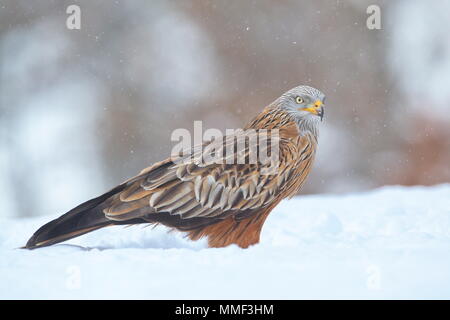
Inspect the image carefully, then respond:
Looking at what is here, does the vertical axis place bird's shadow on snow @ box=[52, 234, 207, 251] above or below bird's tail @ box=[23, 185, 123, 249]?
below

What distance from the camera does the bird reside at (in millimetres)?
3467

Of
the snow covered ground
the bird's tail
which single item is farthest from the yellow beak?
the bird's tail

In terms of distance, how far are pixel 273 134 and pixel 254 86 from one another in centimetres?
346

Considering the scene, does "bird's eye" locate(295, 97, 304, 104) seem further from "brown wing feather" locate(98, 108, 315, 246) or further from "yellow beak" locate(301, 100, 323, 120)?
"brown wing feather" locate(98, 108, 315, 246)

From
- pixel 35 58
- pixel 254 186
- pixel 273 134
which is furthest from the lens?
pixel 35 58

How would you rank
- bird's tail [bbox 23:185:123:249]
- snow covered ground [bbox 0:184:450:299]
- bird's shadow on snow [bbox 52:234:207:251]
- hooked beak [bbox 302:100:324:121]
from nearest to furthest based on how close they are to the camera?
snow covered ground [bbox 0:184:450:299] < bird's tail [bbox 23:185:123:249] < bird's shadow on snow [bbox 52:234:207:251] < hooked beak [bbox 302:100:324:121]

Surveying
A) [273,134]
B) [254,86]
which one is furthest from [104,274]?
[254,86]

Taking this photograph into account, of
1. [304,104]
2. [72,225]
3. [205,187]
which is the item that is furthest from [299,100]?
[72,225]

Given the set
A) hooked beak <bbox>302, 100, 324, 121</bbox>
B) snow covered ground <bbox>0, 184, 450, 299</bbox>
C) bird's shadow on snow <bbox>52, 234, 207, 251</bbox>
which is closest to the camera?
snow covered ground <bbox>0, 184, 450, 299</bbox>

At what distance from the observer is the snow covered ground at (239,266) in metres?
2.93

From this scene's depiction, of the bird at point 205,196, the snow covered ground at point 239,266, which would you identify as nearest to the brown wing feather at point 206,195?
the bird at point 205,196

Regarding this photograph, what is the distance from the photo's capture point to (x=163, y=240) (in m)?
3.71

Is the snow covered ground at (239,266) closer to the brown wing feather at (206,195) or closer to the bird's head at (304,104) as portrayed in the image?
the brown wing feather at (206,195)
